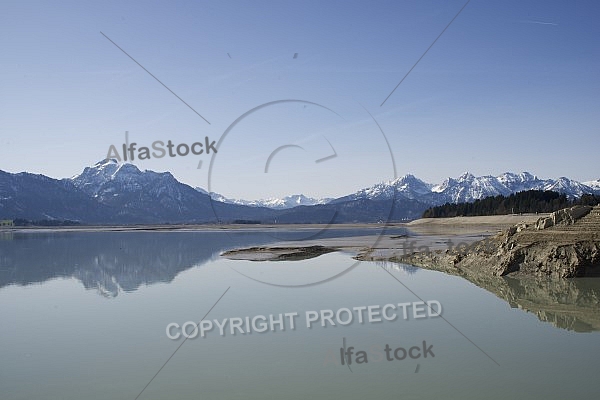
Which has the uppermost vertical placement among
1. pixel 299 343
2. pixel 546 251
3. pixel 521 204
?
pixel 521 204

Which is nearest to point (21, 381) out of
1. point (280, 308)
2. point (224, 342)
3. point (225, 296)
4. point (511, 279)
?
point (224, 342)

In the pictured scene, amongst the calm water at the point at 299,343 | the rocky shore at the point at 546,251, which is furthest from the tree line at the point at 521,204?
the calm water at the point at 299,343

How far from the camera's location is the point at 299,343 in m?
14.7

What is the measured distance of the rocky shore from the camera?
27.1 meters

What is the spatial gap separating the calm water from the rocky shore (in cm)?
212

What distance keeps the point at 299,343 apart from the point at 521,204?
117033 mm

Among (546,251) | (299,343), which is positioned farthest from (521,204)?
(299,343)

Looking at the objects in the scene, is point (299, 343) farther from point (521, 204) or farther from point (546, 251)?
point (521, 204)

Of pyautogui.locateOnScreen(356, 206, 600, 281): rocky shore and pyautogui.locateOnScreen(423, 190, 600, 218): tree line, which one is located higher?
pyautogui.locateOnScreen(423, 190, 600, 218): tree line

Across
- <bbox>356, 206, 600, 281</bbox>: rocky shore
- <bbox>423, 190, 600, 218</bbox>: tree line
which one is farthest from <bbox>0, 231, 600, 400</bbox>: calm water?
<bbox>423, 190, 600, 218</bbox>: tree line

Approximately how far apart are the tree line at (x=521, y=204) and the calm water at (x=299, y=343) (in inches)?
3798

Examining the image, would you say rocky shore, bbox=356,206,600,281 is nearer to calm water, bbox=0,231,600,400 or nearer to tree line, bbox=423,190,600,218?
calm water, bbox=0,231,600,400

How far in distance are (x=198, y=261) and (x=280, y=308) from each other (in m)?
23.9

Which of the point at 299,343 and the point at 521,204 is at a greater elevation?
the point at 521,204
